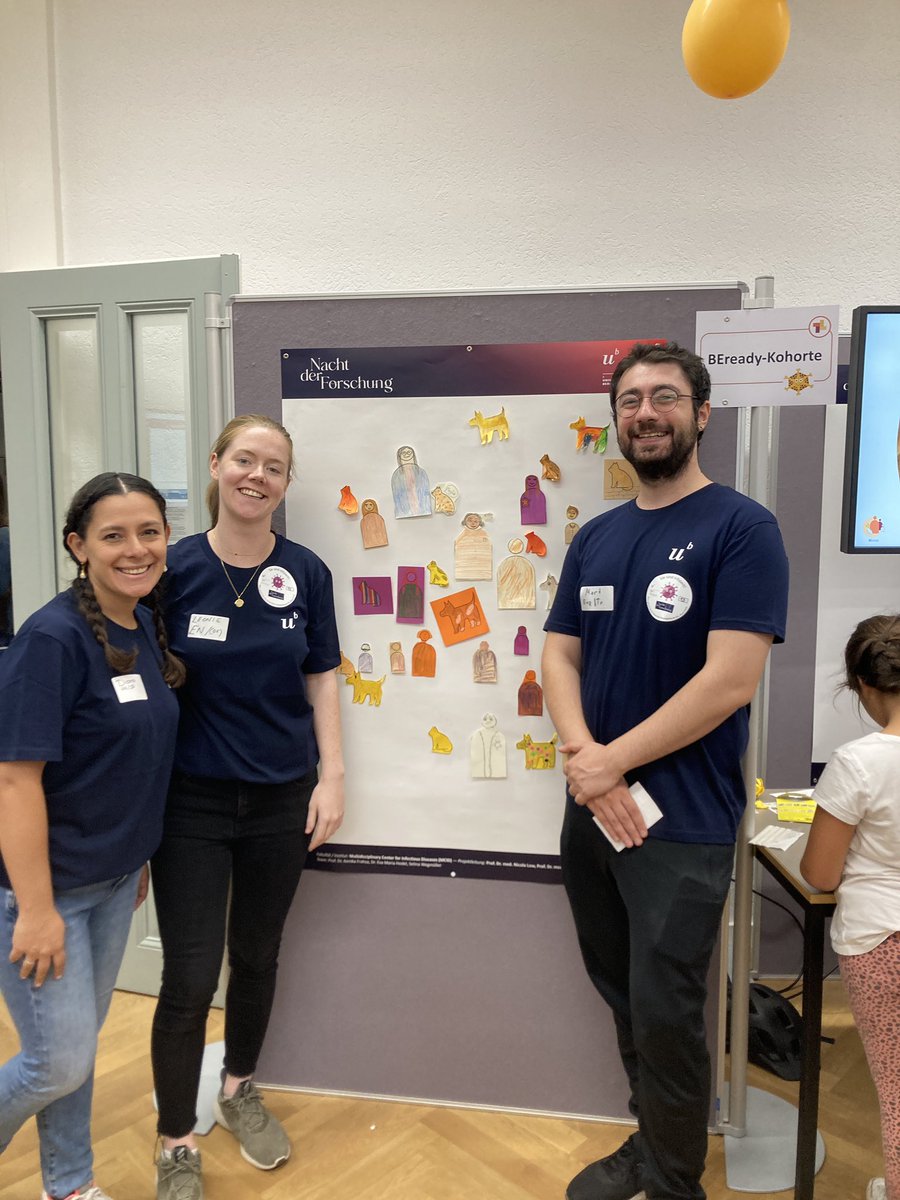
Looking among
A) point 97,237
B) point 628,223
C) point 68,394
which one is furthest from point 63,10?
point 628,223

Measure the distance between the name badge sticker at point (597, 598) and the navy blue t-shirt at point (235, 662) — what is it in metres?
0.59

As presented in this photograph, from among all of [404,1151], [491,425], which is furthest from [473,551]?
[404,1151]

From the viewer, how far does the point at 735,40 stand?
157 cm

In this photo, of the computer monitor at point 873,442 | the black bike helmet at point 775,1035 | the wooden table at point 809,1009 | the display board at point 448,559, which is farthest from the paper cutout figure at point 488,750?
the black bike helmet at point 775,1035

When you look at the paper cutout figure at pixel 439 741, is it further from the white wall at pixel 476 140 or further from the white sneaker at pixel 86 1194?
the white wall at pixel 476 140

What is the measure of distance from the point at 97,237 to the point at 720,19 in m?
2.08

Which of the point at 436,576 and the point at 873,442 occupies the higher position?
the point at 873,442

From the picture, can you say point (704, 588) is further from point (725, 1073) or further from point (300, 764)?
point (725, 1073)

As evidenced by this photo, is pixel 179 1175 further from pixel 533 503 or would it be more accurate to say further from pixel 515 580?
pixel 533 503

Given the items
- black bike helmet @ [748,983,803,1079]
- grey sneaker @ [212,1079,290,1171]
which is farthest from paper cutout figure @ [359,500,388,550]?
black bike helmet @ [748,983,803,1079]

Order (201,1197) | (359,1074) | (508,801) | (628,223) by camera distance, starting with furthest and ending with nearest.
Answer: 1. (628,223)
2. (359,1074)
3. (508,801)
4. (201,1197)

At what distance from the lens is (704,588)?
1475mm

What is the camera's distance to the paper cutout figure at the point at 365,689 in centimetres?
196

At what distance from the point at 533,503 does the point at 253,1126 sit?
1567 mm
